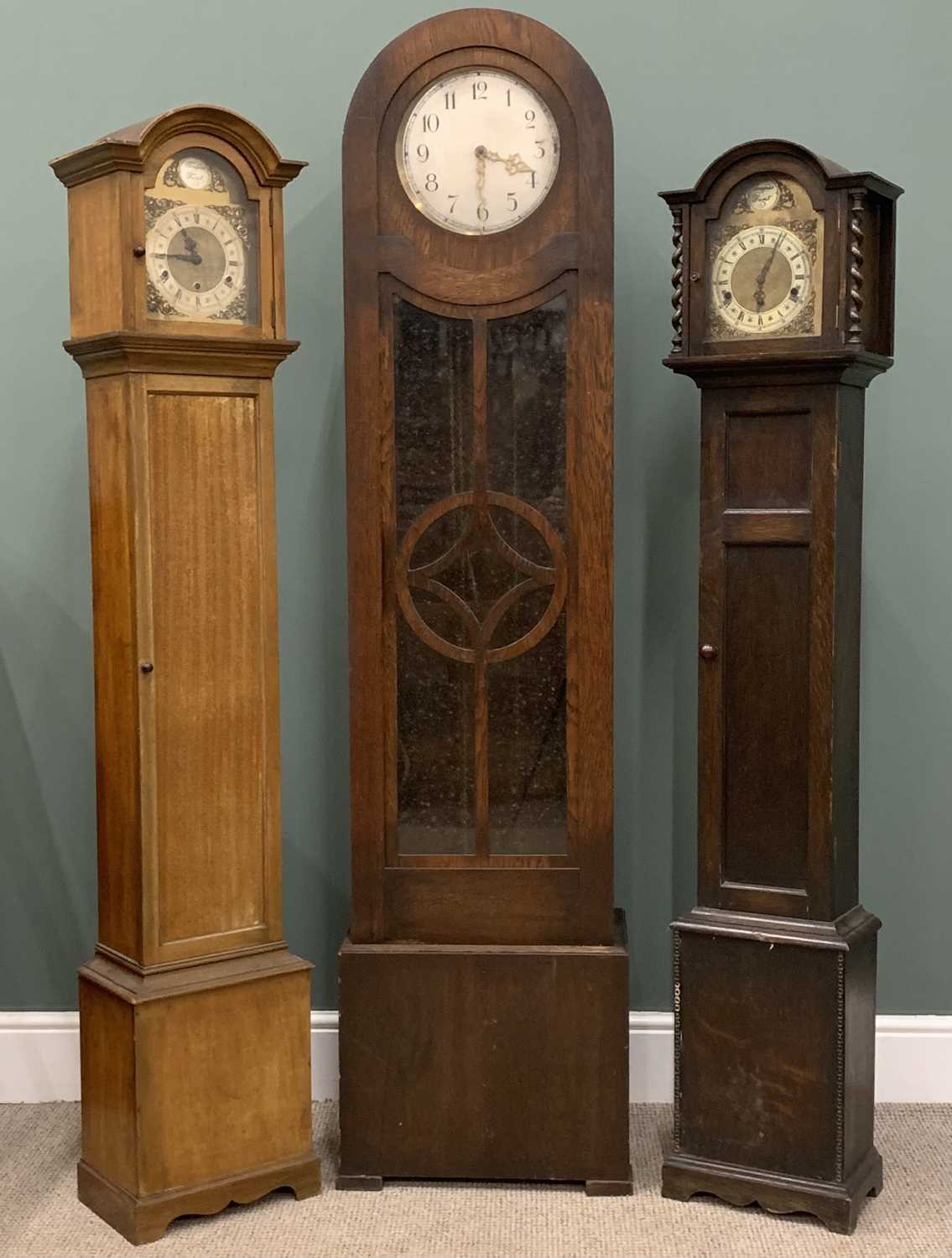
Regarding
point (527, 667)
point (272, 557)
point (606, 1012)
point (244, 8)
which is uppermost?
point (244, 8)

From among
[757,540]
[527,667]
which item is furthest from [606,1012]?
[757,540]

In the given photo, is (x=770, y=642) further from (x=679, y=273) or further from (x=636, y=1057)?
(x=636, y=1057)

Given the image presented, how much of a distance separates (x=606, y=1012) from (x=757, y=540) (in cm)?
87

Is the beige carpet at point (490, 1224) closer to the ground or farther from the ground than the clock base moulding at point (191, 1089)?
closer to the ground

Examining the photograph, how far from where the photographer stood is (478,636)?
107 inches

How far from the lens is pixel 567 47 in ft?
8.50

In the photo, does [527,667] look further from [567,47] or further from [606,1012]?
[567,47]

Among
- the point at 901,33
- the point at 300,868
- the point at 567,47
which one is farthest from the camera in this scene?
the point at 300,868

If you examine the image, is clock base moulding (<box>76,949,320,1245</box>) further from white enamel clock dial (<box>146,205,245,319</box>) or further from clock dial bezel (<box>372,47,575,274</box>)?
clock dial bezel (<box>372,47,575,274</box>)

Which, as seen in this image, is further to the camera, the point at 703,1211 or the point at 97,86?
the point at 97,86

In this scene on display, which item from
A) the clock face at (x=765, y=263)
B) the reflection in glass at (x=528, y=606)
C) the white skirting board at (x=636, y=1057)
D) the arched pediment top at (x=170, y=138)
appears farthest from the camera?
the white skirting board at (x=636, y=1057)

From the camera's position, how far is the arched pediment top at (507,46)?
8.50 feet

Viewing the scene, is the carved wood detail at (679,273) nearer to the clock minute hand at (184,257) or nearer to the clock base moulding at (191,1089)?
the clock minute hand at (184,257)

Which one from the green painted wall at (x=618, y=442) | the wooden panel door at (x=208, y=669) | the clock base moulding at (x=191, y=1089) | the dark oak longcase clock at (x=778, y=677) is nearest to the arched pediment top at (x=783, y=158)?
the dark oak longcase clock at (x=778, y=677)
